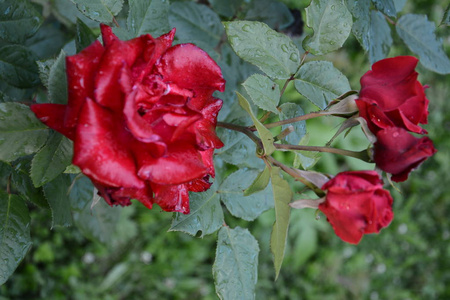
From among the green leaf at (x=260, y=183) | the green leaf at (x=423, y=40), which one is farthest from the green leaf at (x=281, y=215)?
the green leaf at (x=423, y=40)

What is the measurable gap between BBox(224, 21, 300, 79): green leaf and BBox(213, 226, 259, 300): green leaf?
26 centimetres

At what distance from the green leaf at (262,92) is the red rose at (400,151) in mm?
148

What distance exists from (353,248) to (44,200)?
198cm

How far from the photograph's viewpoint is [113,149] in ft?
1.36

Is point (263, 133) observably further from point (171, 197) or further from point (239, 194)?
point (239, 194)

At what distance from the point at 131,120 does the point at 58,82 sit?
13 centimetres

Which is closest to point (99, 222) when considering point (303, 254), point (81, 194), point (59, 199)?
point (81, 194)

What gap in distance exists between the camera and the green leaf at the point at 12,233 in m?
0.59

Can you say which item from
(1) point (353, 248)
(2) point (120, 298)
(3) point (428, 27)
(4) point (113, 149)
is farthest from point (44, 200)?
(1) point (353, 248)

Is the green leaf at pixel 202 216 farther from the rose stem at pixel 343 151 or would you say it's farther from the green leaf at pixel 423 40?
the green leaf at pixel 423 40

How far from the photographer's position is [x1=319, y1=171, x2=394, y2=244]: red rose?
1.37ft

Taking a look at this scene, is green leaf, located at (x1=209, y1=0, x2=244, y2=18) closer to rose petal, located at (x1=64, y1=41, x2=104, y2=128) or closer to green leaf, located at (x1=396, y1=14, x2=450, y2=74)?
green leaf, located at (x1=396, y1=14, x2=450, y2=74)

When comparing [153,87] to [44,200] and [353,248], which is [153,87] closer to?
[44,200]

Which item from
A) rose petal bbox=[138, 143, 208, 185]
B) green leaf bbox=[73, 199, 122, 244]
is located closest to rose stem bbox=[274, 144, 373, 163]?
rose petal bbox=[138, 143, 208, 185]
